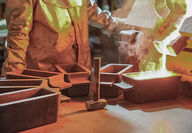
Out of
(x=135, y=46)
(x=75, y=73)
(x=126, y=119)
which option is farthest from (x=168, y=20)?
(x=126, y=119)

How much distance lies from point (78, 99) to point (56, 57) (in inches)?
34.2

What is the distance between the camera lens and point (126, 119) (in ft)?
11.0

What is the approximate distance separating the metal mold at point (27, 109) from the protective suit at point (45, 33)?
1.01 m

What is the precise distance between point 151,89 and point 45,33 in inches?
72.3

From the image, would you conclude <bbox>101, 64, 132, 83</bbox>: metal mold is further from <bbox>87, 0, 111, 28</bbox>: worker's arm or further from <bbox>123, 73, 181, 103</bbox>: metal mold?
<bbox>87, 0, 111, 28</bbox>: worker's arm

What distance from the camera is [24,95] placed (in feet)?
10.7

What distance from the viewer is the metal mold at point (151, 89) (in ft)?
12.6

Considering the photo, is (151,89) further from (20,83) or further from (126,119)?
(20,83)

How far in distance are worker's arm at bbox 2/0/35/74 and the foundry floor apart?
1006 millimetres

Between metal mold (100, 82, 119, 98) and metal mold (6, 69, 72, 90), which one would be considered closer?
metal mold (6, 69, 72, 90)

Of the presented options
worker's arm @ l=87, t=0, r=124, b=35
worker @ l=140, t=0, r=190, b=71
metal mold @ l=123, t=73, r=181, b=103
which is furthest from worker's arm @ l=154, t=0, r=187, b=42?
worker's arm @ l=87, t=0, r=124, b=35

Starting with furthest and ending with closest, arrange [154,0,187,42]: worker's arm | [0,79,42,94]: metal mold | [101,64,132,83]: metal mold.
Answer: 1. [101,64,132,83]: metal mold
2. [154,0,187,42]: worker's arm
3. [0,79,42,94]: metal mold

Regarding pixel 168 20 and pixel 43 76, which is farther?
pixel 168 20

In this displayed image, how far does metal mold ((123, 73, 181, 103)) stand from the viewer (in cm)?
384
